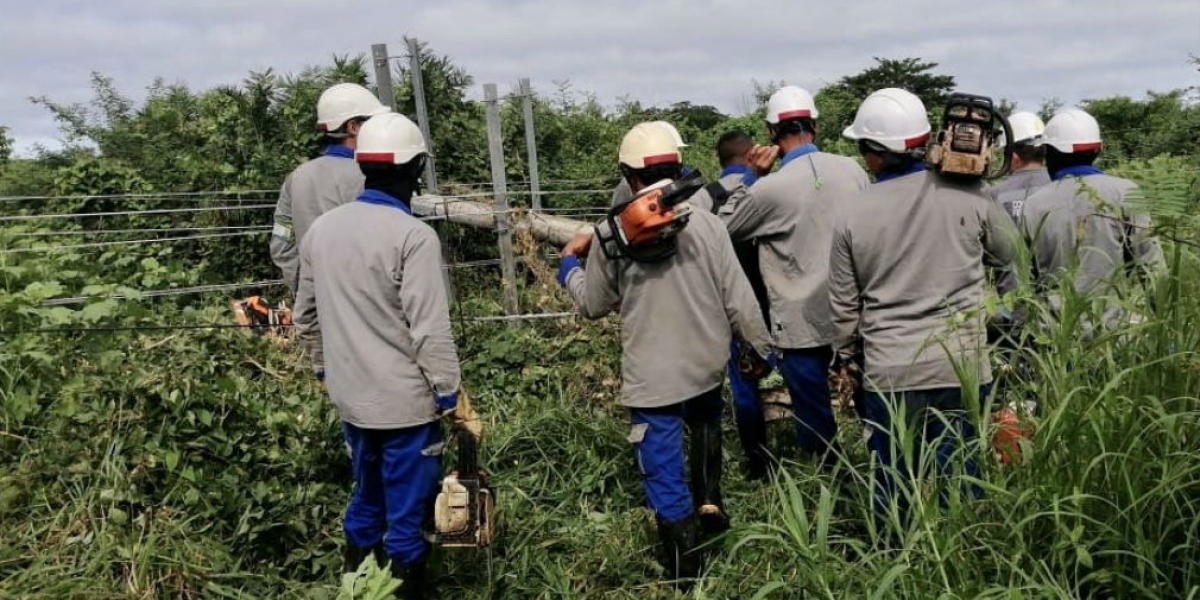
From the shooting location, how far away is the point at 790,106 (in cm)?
416

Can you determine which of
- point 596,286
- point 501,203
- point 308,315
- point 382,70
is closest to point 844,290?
point 596,286

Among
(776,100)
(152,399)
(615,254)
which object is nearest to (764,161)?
(776,100)

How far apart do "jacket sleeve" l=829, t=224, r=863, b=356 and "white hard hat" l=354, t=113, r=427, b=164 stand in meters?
1.60

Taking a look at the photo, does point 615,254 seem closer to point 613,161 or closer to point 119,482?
point 119,482

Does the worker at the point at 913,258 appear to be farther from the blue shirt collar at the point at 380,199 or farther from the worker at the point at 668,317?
the blue shirt collar at the point at 380,199

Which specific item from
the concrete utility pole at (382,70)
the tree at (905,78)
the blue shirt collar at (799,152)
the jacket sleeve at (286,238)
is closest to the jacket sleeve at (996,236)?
the blue shirt collar at (799,152)

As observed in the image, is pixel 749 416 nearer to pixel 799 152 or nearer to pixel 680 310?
pixel 680 310

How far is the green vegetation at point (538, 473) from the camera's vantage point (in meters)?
2.23

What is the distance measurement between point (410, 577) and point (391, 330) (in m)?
0.94

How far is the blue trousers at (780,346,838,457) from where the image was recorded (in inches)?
159

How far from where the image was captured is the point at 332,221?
3225 millimetres

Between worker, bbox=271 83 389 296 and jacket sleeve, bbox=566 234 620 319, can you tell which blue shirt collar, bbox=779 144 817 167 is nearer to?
jacket sleeve, bbox=566 234 620 319

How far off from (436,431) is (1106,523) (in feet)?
7.22

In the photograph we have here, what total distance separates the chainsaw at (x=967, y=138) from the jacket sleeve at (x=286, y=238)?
308 centimetres
